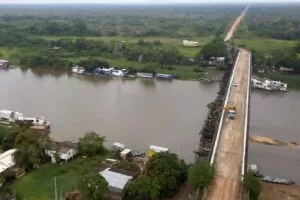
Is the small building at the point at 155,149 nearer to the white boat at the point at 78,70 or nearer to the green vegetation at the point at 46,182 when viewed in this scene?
the green vegetation at the point at 46,182

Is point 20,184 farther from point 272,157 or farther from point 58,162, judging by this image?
point 272,157

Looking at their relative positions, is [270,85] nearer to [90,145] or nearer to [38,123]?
[38,123]

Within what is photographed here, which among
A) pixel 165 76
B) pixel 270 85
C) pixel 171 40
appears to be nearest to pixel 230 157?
pixel 270 85

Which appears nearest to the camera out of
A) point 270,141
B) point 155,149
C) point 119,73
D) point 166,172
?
point 166,172

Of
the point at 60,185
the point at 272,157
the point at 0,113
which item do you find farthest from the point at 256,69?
the point at 60,185

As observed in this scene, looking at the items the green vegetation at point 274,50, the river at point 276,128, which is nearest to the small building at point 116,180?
the river at point 276,128

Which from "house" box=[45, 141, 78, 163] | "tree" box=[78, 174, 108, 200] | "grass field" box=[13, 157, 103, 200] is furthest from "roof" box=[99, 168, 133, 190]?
"house" box=[45, 141, 78, 163]
